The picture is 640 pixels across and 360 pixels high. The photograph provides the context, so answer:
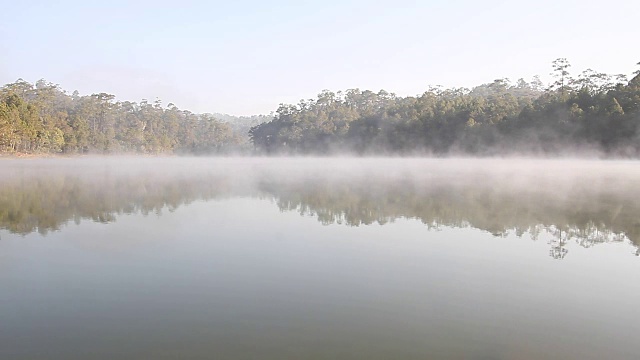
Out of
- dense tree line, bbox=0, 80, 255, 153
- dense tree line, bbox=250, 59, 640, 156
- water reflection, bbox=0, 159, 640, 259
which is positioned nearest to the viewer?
water reflection, bbox=0, 159, 640, 259

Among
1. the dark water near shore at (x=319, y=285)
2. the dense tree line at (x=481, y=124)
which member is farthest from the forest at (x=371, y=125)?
the dark water near shore at (x=319, y=285)

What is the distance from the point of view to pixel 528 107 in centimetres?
4609

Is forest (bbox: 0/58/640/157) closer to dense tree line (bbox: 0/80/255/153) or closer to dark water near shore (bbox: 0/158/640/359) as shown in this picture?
dense tree line (bbox: 0/80/255/153)

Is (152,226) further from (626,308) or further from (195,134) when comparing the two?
(195,134)

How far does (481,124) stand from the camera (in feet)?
163

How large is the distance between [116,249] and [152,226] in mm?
2190

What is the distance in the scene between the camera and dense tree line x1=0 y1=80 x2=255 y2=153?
46.7 m

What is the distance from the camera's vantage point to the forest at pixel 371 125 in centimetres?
4034

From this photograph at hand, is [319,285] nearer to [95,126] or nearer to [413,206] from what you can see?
[413,206]

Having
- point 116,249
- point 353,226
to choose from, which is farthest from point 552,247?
point 116,249

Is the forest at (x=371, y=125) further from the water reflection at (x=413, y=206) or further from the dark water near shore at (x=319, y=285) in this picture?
the dark water near shore at (x=319, y=285)

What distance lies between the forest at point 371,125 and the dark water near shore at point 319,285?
114 feet

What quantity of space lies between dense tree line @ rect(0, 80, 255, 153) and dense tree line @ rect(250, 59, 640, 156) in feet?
64.7

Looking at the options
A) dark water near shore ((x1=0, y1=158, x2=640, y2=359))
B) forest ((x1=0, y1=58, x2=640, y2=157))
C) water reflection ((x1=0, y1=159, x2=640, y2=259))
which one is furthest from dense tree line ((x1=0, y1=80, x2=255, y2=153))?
dark water near shore ((x1=0, y1=158, x2=640, y2=359))
